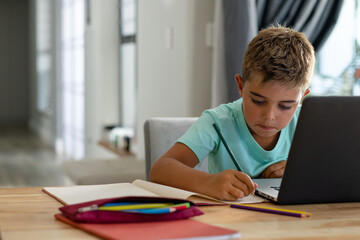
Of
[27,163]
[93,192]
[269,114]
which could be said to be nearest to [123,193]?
[93,192]

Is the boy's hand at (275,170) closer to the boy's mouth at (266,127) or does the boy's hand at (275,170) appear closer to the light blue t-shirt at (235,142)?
the light blue t-shirt at (235,142)

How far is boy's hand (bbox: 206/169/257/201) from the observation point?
1162 millimetres

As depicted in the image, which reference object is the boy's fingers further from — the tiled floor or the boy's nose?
the tiled floor

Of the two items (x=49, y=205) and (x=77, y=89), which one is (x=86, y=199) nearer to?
(x=49, y=205)

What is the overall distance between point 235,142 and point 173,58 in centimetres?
186

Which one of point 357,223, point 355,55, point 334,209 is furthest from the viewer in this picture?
point 355,55

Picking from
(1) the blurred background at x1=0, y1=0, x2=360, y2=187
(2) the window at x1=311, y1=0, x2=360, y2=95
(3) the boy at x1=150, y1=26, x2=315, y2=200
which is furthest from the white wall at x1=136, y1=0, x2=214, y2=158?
(3) the boy at x1=150, y1=26, x2=315, y2=200

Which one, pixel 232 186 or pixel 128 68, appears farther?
pixel 128 68

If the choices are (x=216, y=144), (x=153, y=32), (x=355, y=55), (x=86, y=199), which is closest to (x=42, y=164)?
(x=153, y=32)

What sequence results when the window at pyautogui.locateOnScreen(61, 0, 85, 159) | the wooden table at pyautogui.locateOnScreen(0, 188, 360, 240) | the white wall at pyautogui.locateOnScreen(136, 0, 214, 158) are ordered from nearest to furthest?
the wooden table at pyautogui.locateOnScreen(0, 188, 360, 240), the white wall at pyautogui.locateOnScreen(136, 0, 214, 158), the window at pyautogui.locateOnScreen(61, 0, 85, 159)

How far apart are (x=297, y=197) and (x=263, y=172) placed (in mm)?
400

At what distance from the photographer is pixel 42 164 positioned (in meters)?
6.54

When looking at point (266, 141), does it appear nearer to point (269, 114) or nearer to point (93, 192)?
point (269, 114)

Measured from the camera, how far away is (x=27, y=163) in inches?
259
